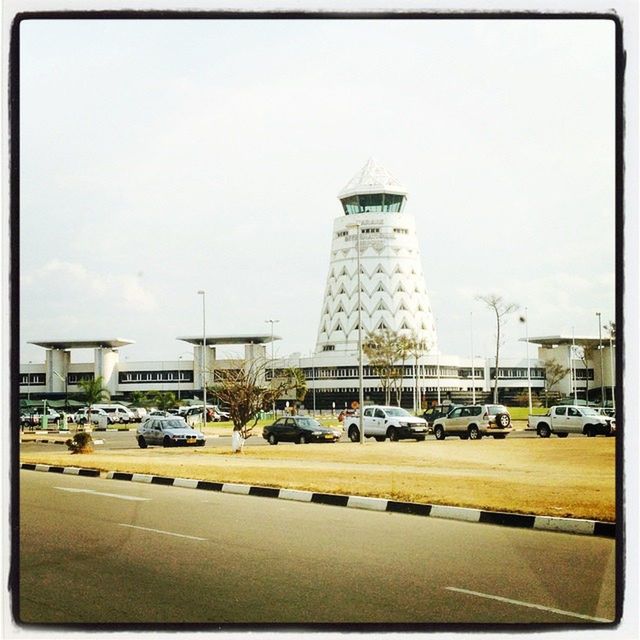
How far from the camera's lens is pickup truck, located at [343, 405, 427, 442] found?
11000 millimetres

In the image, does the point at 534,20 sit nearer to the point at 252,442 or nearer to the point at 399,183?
the point at 399,183

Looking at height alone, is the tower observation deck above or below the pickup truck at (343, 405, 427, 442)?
above

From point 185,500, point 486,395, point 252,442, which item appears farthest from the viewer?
point 252,442

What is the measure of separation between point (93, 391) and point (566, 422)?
434cm

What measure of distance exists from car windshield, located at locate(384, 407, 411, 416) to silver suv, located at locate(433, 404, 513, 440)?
445 millimetres

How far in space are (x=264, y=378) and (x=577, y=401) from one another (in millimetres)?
7384

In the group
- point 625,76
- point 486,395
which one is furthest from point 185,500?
point 625,76

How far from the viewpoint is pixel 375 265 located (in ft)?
48.2

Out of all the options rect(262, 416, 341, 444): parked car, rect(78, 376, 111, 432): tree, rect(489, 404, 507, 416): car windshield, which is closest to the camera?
rect(78, 376, 111, 432): tree

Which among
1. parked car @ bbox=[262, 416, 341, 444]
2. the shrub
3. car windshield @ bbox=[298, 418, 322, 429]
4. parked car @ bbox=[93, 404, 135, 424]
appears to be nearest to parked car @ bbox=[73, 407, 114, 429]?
parked car @ bbox=[93, 404, 135, 424]

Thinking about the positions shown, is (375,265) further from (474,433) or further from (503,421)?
(503,421)

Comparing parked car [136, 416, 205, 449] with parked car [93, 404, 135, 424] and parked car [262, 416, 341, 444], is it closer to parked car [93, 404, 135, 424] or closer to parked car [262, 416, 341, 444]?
parked car [262, 416, 341, 444]

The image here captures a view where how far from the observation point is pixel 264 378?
14.2 meters

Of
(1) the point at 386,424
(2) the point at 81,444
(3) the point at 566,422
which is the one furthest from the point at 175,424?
(3) the point at 566,422
